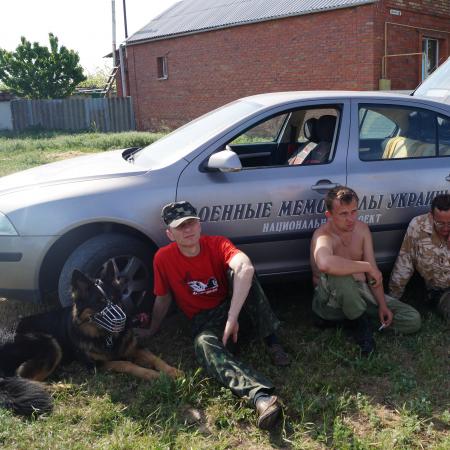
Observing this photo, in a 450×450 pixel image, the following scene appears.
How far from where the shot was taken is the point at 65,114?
71.7 ft

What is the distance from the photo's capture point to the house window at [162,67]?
21.7 metres

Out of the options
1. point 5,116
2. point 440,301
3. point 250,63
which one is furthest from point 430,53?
point 5,116

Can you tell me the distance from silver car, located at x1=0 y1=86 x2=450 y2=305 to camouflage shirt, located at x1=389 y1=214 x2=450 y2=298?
0.51ft

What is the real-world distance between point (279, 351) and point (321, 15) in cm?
1377

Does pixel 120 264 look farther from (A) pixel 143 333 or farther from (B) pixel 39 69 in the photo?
(B) pixel 39 69

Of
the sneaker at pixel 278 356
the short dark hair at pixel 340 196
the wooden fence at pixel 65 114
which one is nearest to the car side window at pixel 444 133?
the short dark hair at pixel 340 196

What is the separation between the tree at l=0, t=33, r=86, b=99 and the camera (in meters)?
26.6

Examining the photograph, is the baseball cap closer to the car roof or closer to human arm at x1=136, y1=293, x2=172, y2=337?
human arm at x1=136, y1=293, x2=172, y2=337

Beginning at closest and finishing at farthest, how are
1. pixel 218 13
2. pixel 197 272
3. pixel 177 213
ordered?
1. pixel 177 213
2. pixel 197 272
3. pixel 218 13

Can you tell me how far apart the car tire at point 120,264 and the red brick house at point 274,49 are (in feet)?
39.9

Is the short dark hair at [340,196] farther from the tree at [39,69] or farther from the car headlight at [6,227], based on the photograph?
the tree at [39,69]

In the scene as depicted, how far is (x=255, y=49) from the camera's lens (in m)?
17.4

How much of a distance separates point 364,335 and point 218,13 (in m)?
18.3

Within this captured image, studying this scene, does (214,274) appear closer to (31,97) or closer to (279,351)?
(279,351)
